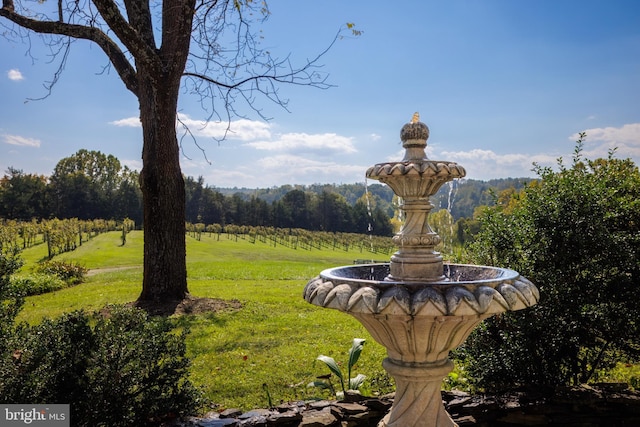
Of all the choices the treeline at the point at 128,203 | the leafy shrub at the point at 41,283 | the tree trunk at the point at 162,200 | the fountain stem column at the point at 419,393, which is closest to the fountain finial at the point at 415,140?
the fountain stem column at the point at 419,393

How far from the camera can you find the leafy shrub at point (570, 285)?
12.6 feet

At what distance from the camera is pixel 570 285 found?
387 cm

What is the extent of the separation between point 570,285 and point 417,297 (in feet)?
7.34

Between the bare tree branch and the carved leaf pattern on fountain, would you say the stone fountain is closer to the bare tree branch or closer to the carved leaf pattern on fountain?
the carved leaf pattern on fountain

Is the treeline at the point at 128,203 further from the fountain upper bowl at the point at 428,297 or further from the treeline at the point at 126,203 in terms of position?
the fountain upper bowl at the point at 428,297

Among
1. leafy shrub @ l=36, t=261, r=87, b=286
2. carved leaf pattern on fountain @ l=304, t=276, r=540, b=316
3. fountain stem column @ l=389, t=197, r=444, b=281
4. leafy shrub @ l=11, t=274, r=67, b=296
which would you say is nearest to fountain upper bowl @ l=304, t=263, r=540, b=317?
carved leaf pattern on fountain @ l=304, t=276, r=540, b=316

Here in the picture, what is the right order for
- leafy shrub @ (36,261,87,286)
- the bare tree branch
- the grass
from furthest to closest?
leafy shrub @ (36,261,87,286)
the bare tree branch
the grass

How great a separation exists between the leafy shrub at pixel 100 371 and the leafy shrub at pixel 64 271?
1224 cm

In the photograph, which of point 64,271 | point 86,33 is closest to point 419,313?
point 86,33

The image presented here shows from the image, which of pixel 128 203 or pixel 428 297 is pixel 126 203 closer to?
pixel 128 203

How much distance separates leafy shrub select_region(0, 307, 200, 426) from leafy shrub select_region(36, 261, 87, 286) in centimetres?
1224

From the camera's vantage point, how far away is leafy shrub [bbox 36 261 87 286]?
14.4 metres

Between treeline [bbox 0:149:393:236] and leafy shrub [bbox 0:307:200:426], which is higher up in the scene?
treeline [bbox 0:149:393:236]

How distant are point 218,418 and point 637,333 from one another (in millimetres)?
3613
